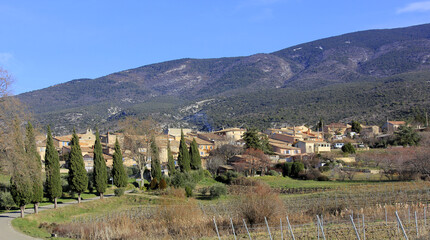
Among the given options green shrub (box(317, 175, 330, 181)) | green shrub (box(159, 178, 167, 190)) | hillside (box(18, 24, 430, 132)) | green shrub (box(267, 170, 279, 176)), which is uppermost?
hillside (box(18, 24, 430, 132))

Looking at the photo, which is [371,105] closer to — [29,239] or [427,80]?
[427,80]

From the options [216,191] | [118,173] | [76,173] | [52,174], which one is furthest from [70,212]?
[216,191]

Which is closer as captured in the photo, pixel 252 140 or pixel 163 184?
pixel 163 184

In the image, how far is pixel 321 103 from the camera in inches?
4547

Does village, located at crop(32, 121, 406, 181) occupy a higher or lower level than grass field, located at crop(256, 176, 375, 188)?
higher

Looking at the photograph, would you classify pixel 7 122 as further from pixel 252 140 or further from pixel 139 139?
pixel 252 140

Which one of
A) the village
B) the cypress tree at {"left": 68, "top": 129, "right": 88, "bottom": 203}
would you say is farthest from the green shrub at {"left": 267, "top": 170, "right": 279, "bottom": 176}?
the cypress tree at {"left": 68, "top": 129, "right": 88, "bottom": 203}

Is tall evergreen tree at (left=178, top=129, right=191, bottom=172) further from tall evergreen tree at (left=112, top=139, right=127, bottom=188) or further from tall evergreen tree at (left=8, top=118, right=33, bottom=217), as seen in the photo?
tall evergreen tree at (left=8, top=118, right=33, bottom=217)

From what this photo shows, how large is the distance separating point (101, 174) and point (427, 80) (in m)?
103

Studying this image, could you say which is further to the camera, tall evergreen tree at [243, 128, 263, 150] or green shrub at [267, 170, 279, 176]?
tall evergreen tree at [243, 128, 263, 150]

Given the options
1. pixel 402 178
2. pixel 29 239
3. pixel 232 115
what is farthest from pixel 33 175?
pixel 232 115

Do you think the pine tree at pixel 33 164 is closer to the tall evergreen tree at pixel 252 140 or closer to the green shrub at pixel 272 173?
the green shrub at pixel 272 173

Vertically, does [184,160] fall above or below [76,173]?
below

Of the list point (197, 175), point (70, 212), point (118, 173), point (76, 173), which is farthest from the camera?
point (197, 175)
